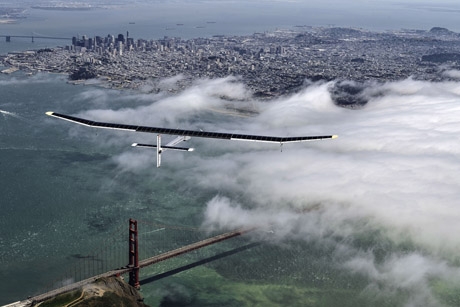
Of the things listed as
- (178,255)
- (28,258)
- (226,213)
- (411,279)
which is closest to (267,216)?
(226,213)

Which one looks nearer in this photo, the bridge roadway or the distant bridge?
the bridge roadway

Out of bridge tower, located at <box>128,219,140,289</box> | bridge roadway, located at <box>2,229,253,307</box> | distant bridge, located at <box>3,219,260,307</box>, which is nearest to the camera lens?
bridge roadway, located at <box>2,229,253,307</box>

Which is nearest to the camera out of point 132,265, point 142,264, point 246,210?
point 132,265

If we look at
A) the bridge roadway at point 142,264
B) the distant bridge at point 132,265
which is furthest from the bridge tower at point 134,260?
the bridge roadway at point 142,264

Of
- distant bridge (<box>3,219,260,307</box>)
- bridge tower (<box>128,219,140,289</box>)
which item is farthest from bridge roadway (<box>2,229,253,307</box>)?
bridge tower (<box>128,219,140,289</box>)

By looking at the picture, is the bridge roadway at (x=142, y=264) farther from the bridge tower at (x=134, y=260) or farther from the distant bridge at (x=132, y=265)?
the bridge tower at (x=134, y=260)

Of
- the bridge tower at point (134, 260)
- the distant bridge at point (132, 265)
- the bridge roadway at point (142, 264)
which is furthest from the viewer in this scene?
the bridge tower at point (134, 260)

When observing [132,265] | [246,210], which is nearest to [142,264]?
[132,265]

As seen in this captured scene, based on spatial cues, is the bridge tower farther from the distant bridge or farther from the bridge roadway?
the bridge roadway

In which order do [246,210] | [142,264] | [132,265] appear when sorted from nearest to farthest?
[132,265], [142,264], [246,210]

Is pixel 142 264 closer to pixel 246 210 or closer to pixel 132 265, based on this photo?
pixel 132 265

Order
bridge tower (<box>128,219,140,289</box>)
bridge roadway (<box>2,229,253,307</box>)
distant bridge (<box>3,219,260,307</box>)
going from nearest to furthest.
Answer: bridge roadway (<box>2,229,253,307</box>) < distant bridge (<box>3,219,260,307</box>) < bridge tower (<box>128,219,140,289</box>)
